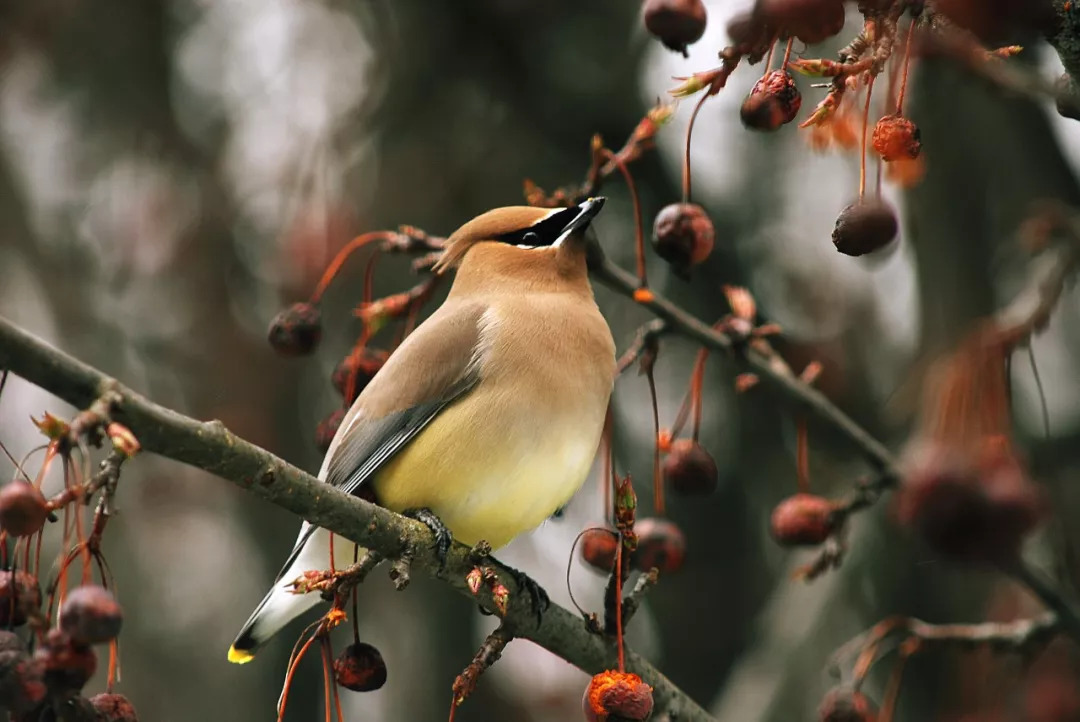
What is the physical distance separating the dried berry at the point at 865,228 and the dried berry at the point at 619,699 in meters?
1.05

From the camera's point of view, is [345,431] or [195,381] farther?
[195,381]

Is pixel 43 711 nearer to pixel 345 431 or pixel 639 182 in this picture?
pixel 345 431

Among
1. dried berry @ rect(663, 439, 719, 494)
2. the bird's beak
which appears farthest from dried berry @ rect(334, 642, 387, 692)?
the bird's beak

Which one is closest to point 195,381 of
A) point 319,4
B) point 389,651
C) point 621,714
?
point 389,651

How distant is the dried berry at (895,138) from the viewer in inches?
102

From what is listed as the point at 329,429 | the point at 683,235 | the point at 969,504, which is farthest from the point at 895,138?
the point at 329,429

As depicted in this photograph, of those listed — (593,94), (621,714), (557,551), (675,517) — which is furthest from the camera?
(557,551)

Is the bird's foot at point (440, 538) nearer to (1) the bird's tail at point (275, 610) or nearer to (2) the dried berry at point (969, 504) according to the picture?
(1) the bird's tail at point (275, 610)

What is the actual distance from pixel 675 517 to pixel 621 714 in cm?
336

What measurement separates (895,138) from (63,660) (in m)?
1.72

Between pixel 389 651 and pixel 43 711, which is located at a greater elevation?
pixel 43 711

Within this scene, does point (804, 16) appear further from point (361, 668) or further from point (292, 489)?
point (361, 668)

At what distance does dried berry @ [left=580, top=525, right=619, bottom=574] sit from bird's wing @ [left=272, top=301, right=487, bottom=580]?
26.5 inches

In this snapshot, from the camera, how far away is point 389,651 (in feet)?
22.4
